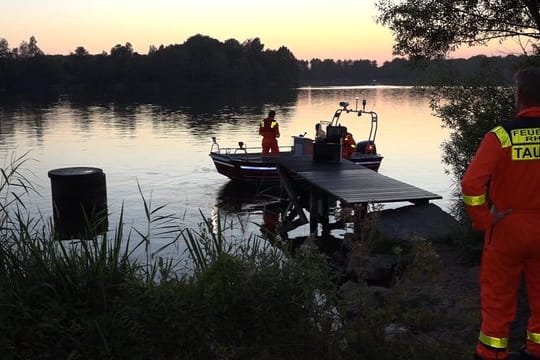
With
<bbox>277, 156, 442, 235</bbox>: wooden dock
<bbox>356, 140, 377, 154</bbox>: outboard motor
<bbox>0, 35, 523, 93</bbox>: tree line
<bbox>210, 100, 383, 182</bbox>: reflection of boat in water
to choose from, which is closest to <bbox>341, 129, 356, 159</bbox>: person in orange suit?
<bbox>210, 100, 383, 182</bbox>: reflection of boat in water

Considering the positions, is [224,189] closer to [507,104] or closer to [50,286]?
[507,104]

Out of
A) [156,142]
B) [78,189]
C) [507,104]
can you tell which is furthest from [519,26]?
[156,142]

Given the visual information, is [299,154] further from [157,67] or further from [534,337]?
[157,67]

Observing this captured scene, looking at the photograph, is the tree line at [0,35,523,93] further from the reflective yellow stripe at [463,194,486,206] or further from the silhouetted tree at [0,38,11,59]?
the reflective yellow stripe at [463,194,486,206]

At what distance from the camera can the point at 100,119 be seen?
50750 mm

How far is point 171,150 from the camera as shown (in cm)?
3089

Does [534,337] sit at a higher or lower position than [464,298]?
higher

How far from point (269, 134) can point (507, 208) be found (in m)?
16.4

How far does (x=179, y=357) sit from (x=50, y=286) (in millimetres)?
1133

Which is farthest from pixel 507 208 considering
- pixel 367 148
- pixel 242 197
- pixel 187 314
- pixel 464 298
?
pixel 367 148

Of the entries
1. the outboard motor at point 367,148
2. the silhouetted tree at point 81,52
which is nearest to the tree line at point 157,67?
the silhouetted tree at point 81,52

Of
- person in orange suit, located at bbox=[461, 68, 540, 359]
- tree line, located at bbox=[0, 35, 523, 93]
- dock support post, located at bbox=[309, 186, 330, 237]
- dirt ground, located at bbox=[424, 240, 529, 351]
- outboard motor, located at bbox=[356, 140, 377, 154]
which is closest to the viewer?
person in orange suit, located at bbox=[461, 68, 540, 359]

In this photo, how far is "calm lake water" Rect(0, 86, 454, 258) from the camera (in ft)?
56.7

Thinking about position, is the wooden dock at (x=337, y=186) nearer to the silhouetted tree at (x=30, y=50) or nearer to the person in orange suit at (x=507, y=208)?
the person in orange suit at (x=507, y=208)
